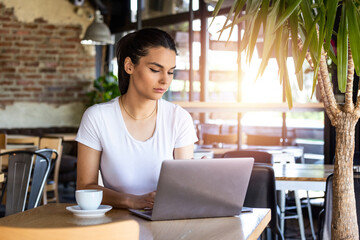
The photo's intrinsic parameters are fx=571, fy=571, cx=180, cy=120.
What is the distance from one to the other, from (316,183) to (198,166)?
1889 millimetres

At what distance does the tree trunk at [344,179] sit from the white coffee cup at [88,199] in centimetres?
103

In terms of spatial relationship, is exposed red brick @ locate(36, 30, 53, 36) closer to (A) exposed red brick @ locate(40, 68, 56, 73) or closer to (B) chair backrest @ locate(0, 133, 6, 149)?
(A) exposed red brick @ locate(40, 68, 56, 73)

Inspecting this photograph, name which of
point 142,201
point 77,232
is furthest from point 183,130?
point 77,232

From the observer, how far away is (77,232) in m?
1.15

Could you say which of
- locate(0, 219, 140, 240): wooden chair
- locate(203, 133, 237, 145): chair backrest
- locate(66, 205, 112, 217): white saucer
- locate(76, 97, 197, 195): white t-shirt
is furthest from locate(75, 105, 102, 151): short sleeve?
locate(203, 133, 237, 145): chair backrest

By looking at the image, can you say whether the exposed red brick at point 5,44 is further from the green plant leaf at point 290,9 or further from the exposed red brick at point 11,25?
the green plant leaf at point 290,9

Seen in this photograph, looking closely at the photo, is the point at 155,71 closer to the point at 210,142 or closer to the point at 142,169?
the point at 142,169

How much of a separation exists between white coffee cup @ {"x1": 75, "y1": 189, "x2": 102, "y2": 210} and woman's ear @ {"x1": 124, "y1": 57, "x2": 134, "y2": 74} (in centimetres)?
71

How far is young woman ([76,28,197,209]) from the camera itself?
222 centimetres

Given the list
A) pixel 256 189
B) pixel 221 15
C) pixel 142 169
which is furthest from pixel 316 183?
pixel 221 15

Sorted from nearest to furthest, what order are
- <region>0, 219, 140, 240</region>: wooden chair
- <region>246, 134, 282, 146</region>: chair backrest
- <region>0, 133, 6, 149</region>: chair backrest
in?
1. <region>0, 219, 140, 240</region>: wooden chair
2. <region>0, 133, 6, 149</region>: chair backrest
3. <region>246, 134, 282, 146</region>: chair backrest

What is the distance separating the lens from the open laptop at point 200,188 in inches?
66.7

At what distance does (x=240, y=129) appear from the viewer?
6387mm

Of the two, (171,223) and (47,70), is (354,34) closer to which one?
(171,223)
